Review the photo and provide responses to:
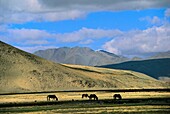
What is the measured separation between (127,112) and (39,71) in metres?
141

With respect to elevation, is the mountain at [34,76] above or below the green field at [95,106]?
above

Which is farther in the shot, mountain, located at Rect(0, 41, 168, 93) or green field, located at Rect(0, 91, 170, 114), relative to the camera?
mountain, located at Rect(0, 41, 168, 93)

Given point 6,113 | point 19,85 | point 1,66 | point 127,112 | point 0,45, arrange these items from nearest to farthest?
point 127,112 < point 6,113 < point 19,85 < point 1,66 < point 0,45

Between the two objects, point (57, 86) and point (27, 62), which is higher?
point (27, 62)

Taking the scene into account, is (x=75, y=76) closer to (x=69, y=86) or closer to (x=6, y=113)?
(x=69, y=86)

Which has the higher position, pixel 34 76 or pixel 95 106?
pixel 34 76

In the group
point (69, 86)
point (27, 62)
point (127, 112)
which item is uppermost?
point (27, 62)

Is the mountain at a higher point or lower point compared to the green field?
higher

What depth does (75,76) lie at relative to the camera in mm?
189375

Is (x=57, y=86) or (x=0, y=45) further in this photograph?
(x=0, y=45)

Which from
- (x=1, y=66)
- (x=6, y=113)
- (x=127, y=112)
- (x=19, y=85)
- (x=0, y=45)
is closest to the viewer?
(x=127, y=112)

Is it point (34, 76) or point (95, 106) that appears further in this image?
point (34, 76)

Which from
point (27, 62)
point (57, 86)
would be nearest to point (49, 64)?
point (27, 62)

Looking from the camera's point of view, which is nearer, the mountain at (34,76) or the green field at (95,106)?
the green field at (95,106)
